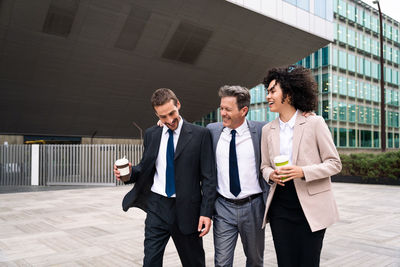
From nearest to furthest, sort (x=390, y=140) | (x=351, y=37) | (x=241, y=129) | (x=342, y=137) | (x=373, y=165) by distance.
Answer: (x=241, y=129), (x=373, y=165), (x=342, y=137), (x=351, y=37), (x=390, y=140)

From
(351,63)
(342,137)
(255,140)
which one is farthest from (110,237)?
(351,63)

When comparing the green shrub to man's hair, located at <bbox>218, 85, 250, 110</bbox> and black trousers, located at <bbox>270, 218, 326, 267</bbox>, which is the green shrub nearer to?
man's hair, located at <bbox>218, 85, 250, 110</bbox>

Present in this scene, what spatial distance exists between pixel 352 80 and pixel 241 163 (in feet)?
132

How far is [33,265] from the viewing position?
14.6ft

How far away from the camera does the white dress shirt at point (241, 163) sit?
286cm

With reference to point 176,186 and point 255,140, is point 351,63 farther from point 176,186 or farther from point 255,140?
point 176,186

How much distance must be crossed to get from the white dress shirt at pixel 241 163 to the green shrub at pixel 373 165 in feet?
43.2

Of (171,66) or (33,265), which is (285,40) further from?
(33,265)

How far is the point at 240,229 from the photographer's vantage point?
2852 mm

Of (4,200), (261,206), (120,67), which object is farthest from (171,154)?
(120,67)

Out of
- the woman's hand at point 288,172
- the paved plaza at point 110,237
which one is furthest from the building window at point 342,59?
the woman's hand at point 288,172

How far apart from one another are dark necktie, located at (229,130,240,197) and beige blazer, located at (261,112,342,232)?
14.3 inches

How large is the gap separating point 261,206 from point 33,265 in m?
3.22

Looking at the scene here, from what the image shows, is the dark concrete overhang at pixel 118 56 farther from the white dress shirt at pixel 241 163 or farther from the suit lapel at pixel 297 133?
the suit lapel at pixel 297 133
